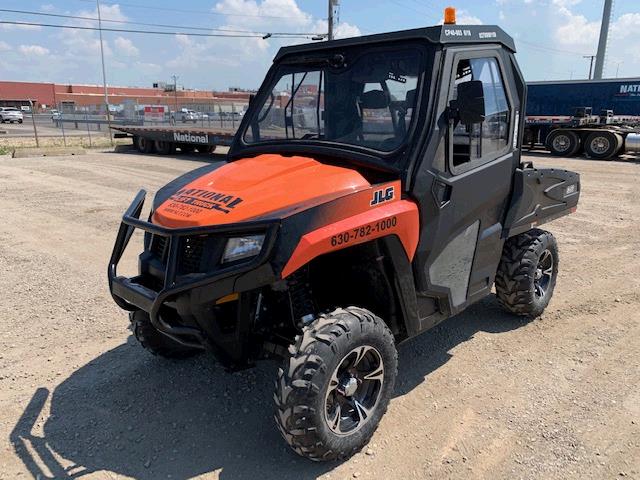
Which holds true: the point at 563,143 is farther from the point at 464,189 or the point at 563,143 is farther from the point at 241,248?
the point at 241,248

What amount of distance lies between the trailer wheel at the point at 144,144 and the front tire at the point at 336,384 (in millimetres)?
19452

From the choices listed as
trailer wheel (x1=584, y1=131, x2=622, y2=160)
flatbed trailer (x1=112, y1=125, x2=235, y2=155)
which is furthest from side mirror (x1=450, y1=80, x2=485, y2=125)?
trailer wheel (x1=584, y1=131, x2=622, y2=160)

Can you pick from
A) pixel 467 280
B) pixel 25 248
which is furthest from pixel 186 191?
pixel 25 248

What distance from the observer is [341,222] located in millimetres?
2844

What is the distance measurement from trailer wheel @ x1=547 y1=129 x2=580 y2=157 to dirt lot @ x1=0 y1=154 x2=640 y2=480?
51.3 ft

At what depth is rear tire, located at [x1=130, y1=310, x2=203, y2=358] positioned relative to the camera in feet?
12.4

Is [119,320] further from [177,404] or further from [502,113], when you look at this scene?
[502,113]

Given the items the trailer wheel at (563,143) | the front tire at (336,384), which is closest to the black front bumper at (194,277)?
the front tire at (336,384)

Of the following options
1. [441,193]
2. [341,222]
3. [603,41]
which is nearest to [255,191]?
[341,222]

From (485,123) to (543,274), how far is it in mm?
1826

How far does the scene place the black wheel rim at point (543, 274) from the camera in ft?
15.7

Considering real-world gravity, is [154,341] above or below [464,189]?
below

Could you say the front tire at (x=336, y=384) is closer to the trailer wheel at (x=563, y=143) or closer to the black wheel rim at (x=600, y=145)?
the black wheel rim at (x=600, y=145)

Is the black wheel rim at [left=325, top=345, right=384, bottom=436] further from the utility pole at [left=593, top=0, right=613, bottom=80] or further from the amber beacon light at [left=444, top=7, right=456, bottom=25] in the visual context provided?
the utility pole at [left=593, top=0, right=613, bottom=80]
